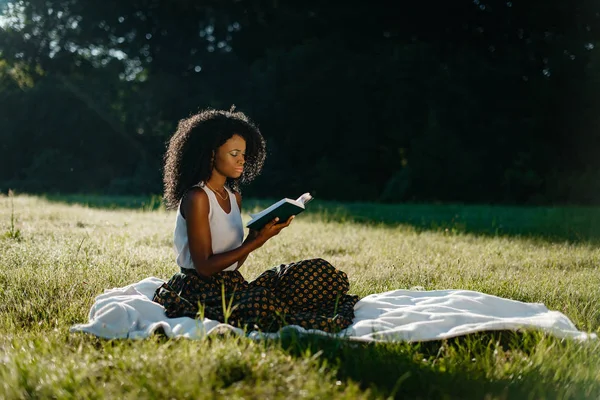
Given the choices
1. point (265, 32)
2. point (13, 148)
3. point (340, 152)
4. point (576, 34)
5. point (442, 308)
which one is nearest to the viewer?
point (442, 308)

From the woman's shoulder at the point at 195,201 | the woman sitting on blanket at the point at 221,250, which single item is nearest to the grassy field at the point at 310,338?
the woman sitting on blanket at the point at 221,250

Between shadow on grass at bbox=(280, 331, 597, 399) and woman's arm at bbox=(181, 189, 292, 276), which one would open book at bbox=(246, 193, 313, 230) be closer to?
woman's arm at bbox=(181, 189, 292, 276)

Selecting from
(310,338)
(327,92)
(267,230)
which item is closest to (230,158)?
(267,230)

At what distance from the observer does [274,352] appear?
9.48 feet

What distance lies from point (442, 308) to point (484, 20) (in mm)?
19288

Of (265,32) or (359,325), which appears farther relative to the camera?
(265,32)

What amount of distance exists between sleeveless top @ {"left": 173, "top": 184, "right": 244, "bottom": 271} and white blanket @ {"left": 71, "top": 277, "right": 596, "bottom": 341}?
34 cm

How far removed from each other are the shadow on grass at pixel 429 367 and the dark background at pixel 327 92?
48.4 ft

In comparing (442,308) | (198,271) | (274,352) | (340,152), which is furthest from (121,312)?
(340,152)

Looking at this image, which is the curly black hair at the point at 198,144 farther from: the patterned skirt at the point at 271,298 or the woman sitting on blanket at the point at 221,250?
the patterned skirt at the point at 271,298

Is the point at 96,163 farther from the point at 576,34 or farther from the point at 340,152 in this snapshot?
the point at 576,34

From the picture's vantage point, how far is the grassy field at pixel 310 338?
252 centimetres

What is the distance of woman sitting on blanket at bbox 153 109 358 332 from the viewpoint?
3.65 metres

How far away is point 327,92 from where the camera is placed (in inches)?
798
